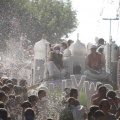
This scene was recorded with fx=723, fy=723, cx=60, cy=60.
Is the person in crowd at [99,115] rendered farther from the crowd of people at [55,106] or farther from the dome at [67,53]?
the dome at [67,53]

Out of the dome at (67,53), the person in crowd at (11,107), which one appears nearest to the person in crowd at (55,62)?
the dome at (67,53)

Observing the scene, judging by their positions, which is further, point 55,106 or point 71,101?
point 55,106

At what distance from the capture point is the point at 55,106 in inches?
675

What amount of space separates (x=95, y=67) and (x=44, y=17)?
4884 cm

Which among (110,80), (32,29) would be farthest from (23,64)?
(32,29)

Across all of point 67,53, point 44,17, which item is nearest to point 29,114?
point 67,53

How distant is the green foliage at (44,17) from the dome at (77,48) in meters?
34.5

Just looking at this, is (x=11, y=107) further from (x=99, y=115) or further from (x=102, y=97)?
(x=99, y=115)

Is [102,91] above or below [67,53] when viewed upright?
below

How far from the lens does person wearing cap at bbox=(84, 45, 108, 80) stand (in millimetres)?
22500

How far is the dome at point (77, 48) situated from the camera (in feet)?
78.5

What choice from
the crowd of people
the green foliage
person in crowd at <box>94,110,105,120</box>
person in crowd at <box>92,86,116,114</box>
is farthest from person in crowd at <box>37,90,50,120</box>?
the green foliage

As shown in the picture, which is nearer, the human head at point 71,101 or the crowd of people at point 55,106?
the crowd of people at point 55,106

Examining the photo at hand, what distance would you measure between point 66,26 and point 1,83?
57.2 meters
